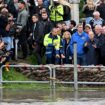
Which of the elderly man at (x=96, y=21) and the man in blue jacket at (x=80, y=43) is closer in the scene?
the man in blue jacket at (x=80, y=43)

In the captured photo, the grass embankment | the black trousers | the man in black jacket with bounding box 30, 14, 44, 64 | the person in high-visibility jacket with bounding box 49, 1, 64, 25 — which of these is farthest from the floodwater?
the person in high-visibility jacket with bounding box 49, 1, 64, 25

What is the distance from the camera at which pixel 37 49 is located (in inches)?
797

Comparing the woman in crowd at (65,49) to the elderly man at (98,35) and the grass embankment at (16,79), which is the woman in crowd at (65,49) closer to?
the elderly man at (98,35)

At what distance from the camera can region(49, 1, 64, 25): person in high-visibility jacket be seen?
20953 millimetres

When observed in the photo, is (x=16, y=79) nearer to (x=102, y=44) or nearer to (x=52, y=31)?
(x=52, y=31)

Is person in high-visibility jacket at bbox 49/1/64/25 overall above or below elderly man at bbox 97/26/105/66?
above

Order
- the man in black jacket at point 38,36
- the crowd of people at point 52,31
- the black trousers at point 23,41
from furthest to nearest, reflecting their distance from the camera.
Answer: the black trousers at point 23,41 < the man in black jacket at point 38,36 < the crowd of people at point 52,31

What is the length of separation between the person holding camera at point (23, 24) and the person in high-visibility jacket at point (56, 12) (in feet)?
2.92

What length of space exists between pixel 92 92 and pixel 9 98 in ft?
9.01

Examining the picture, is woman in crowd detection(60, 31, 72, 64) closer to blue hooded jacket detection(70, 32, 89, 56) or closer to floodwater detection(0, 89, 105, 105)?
blue hooded jacket detection(70, 32, 89, 56)

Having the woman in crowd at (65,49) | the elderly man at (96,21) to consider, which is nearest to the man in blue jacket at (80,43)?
the woman in crowd at (65,49)

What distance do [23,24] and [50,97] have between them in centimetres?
499

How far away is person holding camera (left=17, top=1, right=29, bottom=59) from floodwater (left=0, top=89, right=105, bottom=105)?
9.56 feet

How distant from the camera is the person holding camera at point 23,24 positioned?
20625 millimetres
